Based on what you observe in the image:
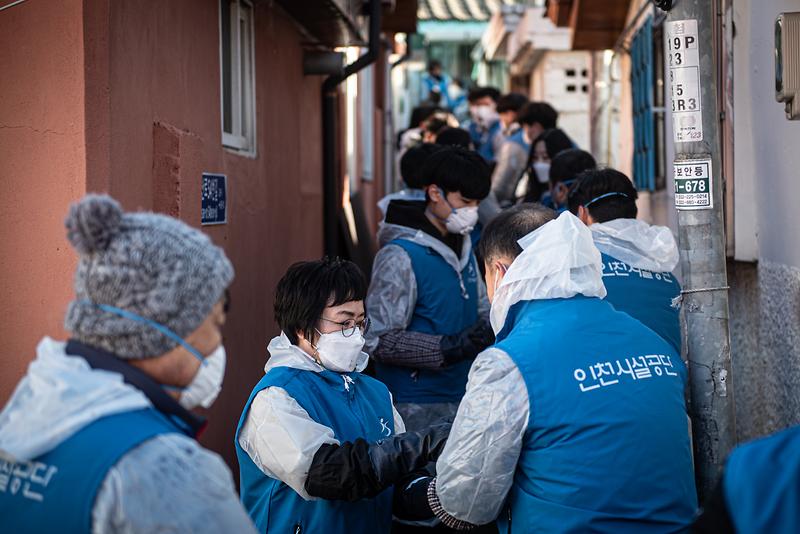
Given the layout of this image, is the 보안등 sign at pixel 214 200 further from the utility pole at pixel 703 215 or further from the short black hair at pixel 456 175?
the utility pole at pixel 703 215

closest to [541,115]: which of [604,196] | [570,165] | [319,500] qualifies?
[570,165]

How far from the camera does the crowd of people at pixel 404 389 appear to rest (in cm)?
181

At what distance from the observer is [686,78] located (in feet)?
11.7

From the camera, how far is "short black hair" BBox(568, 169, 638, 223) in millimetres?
4684

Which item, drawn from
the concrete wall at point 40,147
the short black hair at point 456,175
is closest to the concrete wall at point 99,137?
the concrete wall at point 40,147

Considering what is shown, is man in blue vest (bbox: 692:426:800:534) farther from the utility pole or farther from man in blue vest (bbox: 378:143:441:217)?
man in blue vest (bbox: 378:143:441:217)

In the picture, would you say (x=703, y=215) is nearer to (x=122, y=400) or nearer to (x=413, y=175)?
(x=413, y=175)

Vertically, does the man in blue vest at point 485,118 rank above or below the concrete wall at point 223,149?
above

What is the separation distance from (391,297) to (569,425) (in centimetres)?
193

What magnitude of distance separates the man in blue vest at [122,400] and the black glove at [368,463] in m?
1.02

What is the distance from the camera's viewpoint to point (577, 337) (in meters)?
2.84

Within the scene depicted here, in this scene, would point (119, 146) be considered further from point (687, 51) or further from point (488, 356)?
point (687, 51)

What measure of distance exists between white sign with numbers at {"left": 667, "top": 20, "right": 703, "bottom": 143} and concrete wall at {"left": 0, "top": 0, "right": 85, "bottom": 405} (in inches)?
78.8

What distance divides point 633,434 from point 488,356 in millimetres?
439
